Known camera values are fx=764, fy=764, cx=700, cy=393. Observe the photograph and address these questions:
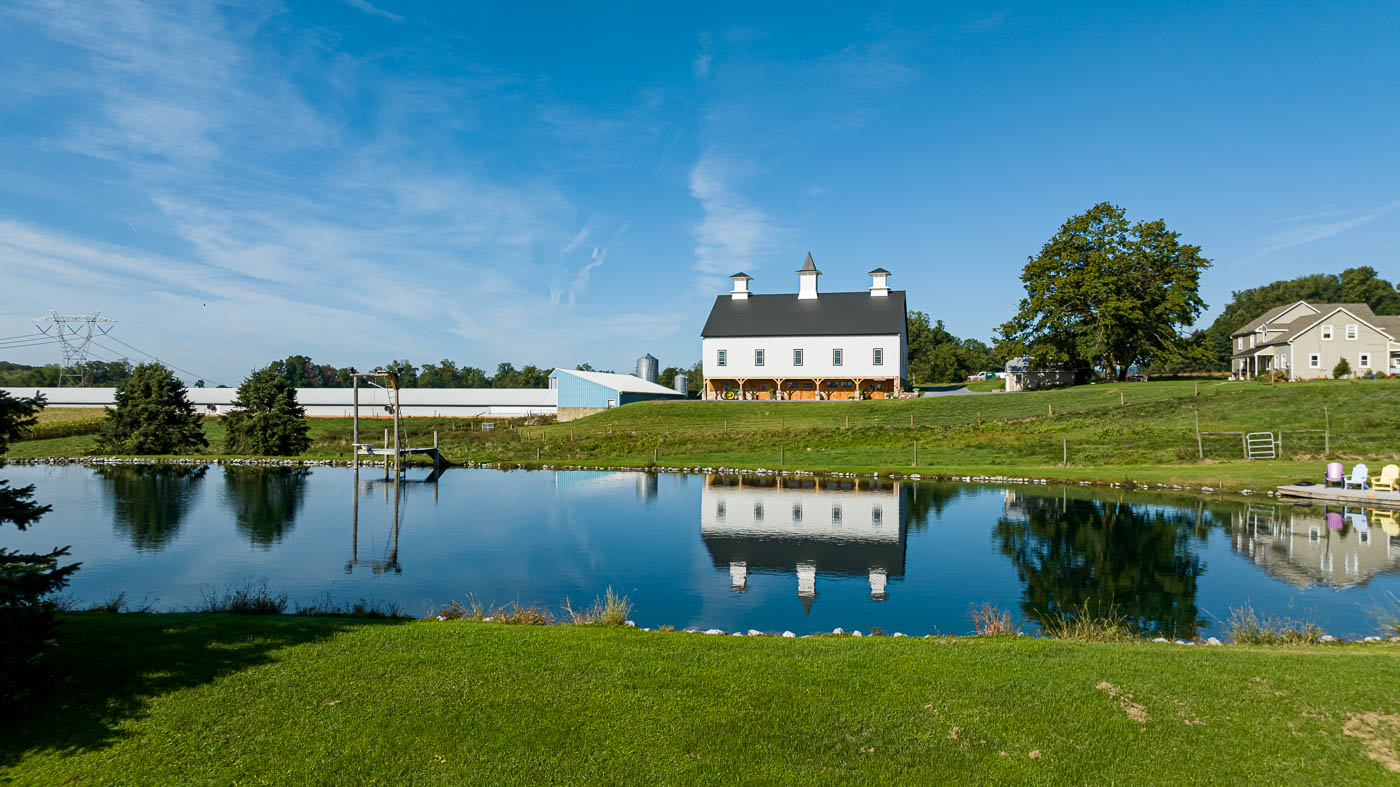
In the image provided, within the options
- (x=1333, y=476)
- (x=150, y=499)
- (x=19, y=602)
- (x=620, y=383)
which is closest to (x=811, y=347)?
(x=620, y=383)

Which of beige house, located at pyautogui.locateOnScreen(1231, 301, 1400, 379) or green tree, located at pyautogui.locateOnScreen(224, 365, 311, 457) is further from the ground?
beige house, located at pyautogui.locateOnScreen(1231, 301, 1400, 379)

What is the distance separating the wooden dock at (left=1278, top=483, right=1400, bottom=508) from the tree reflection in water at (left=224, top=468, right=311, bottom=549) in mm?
29843

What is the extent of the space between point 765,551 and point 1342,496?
60.0ft

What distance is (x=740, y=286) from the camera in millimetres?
62438

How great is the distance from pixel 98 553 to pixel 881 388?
48777 mm

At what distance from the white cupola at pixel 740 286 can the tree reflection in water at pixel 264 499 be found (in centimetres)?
3511

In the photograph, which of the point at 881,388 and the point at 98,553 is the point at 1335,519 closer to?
the point at 98,553

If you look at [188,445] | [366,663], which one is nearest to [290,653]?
[366,663]

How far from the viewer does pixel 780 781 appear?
572cm

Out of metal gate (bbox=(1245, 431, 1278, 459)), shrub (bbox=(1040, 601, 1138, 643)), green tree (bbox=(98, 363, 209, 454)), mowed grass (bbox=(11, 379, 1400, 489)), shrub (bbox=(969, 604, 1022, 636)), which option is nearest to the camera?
shrub (bbox=(1040, 601, 1138, 643))

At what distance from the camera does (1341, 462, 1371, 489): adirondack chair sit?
77.2ft

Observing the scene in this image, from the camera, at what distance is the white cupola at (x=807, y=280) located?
61375mm

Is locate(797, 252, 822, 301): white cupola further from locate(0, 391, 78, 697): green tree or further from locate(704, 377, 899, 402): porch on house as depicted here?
locate(0, 391, 78, 697): green tree

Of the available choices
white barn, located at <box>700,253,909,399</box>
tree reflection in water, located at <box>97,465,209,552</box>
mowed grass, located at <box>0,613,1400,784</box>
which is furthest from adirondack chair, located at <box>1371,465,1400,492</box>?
tree reflection in water, located at <box>97,465,209,552</box>
